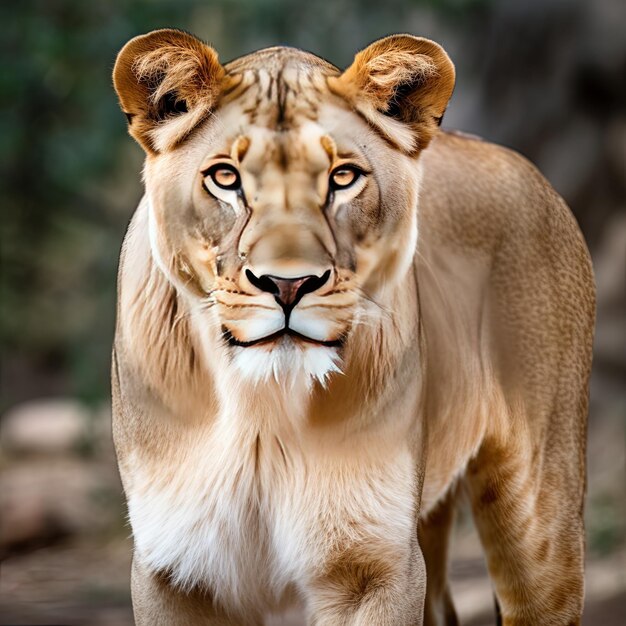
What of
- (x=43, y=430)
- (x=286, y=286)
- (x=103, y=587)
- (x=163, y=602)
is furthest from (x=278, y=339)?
(x=43, y=430)

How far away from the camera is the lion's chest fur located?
9.33 feet

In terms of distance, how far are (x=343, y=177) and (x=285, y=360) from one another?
1.23 ft

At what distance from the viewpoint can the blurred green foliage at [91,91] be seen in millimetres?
7184

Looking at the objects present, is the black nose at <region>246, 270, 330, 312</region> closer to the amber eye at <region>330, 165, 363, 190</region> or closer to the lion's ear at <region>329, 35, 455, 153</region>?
the amber eye at <region>330, 165, 363, 190</region>

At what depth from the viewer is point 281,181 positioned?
2.47m

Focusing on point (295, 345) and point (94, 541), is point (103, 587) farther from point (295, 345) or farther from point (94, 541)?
point (295, 345)

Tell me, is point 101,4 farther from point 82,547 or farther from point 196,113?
point 196,113

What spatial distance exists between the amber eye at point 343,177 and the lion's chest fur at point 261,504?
0.62m

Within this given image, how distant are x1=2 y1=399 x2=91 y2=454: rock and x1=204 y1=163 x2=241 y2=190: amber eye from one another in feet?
21.8

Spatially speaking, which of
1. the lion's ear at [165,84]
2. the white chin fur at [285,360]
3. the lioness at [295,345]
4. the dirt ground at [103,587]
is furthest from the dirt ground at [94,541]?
the lion's ear at [165,84]

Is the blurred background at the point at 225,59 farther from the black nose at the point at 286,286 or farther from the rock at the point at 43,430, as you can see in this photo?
the black nose at the point at 286,286

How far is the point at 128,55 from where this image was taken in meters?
2.64

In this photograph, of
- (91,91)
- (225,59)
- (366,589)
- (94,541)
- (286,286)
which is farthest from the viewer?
(225,59)

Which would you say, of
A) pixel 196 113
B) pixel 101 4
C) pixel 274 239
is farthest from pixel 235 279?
pixel 101 4
